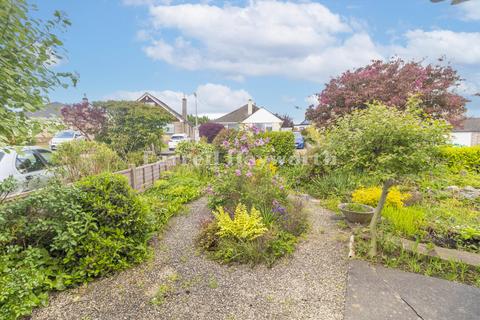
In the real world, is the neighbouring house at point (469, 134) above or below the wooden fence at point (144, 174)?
above

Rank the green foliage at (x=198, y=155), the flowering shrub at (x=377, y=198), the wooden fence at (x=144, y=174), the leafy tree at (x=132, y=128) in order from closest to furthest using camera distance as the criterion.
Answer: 1. the flowering shrub at (x=377, y=198)
2. the wooden fence at (x=144, y=174)
3. the green foliage at (x=198, y=155)
4. the leafy tree at (x=132, y=128)

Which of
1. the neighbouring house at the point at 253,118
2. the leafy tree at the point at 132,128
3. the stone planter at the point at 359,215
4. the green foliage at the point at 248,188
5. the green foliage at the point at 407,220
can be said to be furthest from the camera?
the neighbouring house at the point at 253,118

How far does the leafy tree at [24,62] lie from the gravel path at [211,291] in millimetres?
1807

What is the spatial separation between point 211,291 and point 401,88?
9362mm

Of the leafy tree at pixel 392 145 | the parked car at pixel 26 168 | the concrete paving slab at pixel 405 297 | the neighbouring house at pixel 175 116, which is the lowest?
the concrete paving slab at pixel 405 297

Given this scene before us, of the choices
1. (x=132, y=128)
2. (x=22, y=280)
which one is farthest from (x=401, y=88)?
(x=132, y=128)

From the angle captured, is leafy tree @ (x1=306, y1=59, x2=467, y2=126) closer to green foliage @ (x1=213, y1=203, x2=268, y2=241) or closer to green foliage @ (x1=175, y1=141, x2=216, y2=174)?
green foliage @ (x1=175, y1=141, x2=216, y2=174)

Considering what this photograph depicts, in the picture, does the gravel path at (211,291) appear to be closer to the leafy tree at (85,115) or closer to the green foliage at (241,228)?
the green foliage at (241,228)

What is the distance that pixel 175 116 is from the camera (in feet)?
97.0

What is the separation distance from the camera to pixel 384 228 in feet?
12.9

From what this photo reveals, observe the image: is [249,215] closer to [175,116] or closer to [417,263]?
[417,263]

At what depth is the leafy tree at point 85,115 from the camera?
16.1 m

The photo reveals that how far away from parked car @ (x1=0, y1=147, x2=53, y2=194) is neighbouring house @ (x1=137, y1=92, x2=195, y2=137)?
23.0 meters

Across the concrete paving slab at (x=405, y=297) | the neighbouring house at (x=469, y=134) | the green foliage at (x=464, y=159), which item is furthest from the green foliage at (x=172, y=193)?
the neighbouring house at (x=469, y=134)
